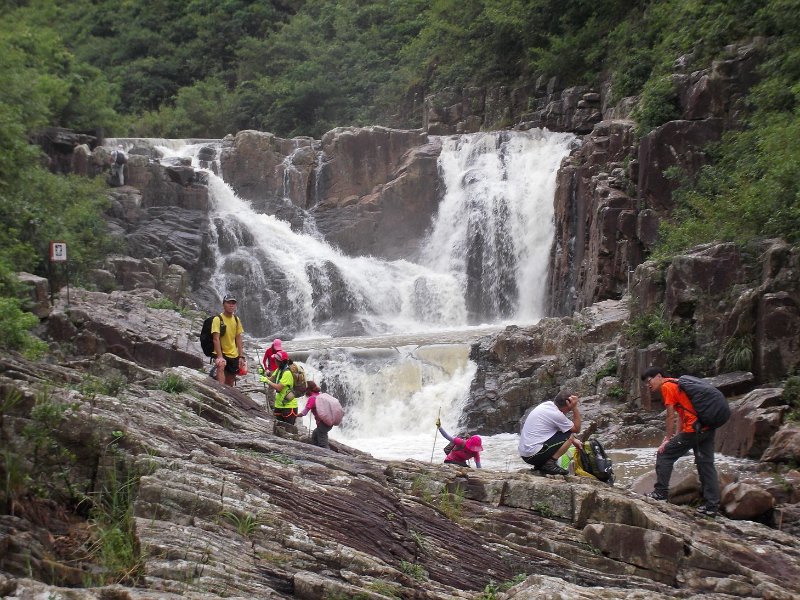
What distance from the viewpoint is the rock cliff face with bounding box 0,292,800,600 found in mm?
5922

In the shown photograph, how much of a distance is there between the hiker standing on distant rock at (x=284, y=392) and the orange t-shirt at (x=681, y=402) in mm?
4418

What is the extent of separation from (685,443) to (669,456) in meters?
0.27

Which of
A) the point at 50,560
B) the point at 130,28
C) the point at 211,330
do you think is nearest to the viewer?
the point at 50,560

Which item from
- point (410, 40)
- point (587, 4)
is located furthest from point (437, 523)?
point (410, 40)

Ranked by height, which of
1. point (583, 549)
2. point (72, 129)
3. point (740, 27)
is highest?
point (740, 27)

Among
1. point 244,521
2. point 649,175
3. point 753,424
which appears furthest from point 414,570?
point 649,175

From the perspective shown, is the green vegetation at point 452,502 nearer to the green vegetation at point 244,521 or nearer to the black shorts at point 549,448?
the black shorts at point 549,448

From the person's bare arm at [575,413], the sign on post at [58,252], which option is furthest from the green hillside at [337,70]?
the person's bare arm at [575,413]

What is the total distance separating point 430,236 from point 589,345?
46.3 feet

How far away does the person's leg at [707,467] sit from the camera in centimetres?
905

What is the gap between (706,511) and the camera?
9000mm

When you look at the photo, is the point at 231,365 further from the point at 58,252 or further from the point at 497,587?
the point at 58,252

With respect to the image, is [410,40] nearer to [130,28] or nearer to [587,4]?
[587,4]

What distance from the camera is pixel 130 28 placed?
54188mm
